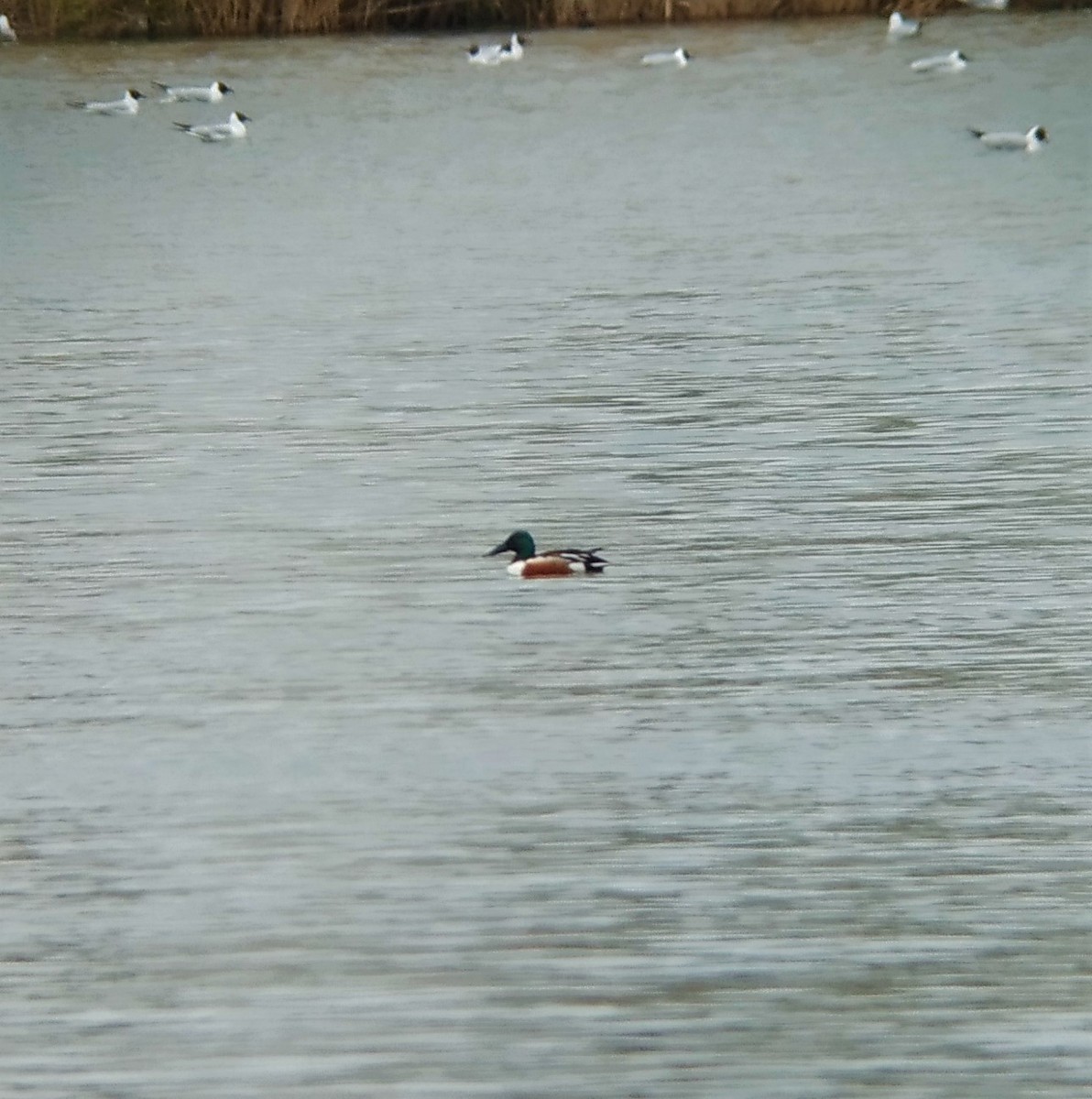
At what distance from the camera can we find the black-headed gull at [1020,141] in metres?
16.6

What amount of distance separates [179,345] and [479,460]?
285 centimetres

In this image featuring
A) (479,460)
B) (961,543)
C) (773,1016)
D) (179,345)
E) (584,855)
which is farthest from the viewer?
(179,345)

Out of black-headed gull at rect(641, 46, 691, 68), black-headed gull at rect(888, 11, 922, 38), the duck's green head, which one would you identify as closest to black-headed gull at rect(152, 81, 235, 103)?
black-headed gull at rect(641, 46, 691, 68)

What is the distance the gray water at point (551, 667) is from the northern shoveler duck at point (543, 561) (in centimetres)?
9

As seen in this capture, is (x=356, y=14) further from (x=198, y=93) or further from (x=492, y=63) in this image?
(x=198, y=93)

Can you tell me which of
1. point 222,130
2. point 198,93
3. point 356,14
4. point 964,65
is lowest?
point 964,65

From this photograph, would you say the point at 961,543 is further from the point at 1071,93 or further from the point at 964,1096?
the point at 1071,93

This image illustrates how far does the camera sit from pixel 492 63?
70.2 ft

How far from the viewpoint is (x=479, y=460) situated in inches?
316

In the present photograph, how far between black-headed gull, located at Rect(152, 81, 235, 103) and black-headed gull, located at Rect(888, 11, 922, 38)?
664 cm

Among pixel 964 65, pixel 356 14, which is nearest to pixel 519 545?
pixel 964 65

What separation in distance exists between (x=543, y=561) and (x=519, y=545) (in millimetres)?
93

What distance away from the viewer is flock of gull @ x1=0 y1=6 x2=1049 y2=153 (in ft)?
55.0

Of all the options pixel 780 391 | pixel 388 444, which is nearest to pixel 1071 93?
pixel 780 391
